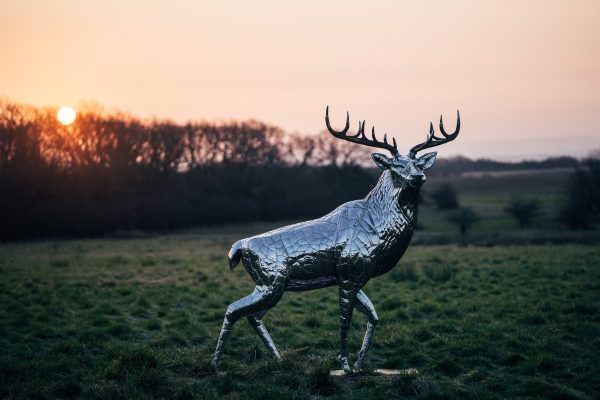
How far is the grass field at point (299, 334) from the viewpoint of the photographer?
7379 millimetres

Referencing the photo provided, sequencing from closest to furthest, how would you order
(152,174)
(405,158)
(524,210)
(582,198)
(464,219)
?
(405,158) < (582,198) < (464,219) < (524,210) < (152,174)

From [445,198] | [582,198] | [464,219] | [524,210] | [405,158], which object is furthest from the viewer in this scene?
[445,198]

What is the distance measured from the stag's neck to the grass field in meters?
2.13

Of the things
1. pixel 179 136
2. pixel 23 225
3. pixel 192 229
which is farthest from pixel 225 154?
pixel 23 225

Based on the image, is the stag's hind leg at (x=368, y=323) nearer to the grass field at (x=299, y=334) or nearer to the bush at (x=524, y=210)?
the grass field at (x=299, y=334)

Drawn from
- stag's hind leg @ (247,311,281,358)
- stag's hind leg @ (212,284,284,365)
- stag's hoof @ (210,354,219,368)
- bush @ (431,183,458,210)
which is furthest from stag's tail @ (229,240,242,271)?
bush @ (431,183,458,210)

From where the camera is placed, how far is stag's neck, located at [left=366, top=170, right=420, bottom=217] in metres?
8.01

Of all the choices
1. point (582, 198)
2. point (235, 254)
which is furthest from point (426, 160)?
point (582, 198)

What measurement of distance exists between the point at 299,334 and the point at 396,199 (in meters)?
3.94

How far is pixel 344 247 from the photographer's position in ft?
26.2

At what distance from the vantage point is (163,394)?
7.16 metres

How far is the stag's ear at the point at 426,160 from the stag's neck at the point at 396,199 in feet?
1.05

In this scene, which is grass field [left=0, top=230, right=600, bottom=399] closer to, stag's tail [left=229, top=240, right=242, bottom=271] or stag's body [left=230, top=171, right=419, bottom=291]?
stag's body [left=230, top=171, right=419, bottom=291]

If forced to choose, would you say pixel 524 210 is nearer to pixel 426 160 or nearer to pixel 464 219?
pixel 464 219
